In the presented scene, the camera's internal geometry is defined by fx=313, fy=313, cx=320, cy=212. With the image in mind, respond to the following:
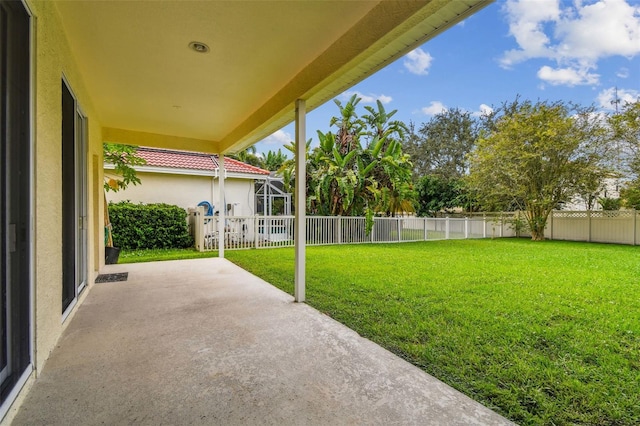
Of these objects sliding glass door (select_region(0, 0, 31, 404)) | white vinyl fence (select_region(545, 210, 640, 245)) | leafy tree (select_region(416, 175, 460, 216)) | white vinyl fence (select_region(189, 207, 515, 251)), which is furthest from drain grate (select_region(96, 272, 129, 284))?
white vinyl fence (select_region(545, 210, 640, 245))

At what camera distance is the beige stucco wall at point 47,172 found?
227cm

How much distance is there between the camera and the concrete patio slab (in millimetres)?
1901

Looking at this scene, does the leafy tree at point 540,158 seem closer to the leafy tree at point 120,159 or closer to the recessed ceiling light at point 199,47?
the recessed ceiling light at point 199,47

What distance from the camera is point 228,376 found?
7.75 ft

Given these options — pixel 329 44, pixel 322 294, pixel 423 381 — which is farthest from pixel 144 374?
pixel 329 44

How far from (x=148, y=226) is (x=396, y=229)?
29.6 ft

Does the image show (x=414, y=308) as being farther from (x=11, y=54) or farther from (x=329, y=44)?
(x=11, y=54)

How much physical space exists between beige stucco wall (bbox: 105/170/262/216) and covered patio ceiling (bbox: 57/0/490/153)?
5.90 m

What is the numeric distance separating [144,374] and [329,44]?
11.5ft

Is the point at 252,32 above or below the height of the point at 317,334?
above

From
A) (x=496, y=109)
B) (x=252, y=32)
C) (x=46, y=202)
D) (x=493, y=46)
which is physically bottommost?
(x=46, y=202)

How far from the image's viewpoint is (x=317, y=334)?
321 cm

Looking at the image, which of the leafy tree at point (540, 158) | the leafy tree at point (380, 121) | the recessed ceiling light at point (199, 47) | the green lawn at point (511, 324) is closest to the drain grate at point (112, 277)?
the green lawn at point (511, 324)

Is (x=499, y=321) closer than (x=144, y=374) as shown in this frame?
No
